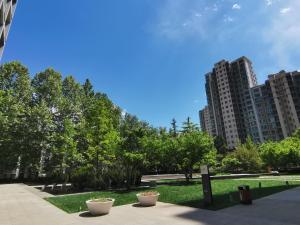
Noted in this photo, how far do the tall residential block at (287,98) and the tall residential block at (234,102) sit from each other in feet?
34.2

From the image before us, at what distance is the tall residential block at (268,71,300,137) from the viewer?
101875 millimetres

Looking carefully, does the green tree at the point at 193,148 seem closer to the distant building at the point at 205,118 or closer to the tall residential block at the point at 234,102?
the tall residential block at the point at 234,102

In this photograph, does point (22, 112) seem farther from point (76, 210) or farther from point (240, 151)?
point (240, 151)

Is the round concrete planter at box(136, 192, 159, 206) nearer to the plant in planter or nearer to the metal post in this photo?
the plant in planter

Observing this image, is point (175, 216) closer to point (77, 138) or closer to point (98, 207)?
point (98, 207)

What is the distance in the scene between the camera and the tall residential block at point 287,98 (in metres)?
102

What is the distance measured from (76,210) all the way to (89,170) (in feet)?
44.0

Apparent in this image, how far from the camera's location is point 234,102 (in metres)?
117

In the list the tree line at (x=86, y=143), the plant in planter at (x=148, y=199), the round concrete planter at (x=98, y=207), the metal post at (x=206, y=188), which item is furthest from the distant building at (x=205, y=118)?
the round concrete planter at (x=98, y=207)

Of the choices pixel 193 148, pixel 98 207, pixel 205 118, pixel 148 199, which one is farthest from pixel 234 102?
pixel 98 207

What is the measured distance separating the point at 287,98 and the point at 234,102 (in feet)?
72.9

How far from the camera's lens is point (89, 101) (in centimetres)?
4541

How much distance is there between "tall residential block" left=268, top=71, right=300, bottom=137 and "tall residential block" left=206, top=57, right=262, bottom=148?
34.2 feet

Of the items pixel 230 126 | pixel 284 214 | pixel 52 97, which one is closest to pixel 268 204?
pixel 284 214
